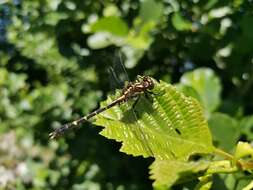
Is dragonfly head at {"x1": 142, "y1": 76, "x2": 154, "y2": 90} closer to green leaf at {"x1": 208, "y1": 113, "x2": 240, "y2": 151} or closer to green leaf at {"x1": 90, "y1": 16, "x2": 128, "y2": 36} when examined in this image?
green leaf at {"x1": 208, "y1": 113, "x2": 240, "y2": 151}

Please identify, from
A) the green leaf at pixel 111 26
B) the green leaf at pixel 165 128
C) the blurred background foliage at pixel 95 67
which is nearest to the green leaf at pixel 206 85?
the blurred background foliage at pixel 95 67

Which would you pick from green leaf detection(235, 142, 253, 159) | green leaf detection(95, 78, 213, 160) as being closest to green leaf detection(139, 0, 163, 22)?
green leaf detection(95, 78, 213, 160)

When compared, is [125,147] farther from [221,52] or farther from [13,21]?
[13,21]

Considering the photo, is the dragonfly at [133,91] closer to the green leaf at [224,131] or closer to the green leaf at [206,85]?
the green leaf at [224,131]

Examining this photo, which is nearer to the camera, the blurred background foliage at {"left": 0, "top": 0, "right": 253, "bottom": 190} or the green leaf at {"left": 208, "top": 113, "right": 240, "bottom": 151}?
the green leaf at {"left": 208, "top": 113, "right": 240, "bottom": 151}

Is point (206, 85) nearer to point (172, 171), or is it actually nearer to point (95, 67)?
point (95, 67)

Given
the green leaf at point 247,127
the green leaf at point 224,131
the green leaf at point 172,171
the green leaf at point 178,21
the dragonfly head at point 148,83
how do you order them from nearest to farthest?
the green leaf at point 172,171 → the dragonfly head at point 148,83 → the green leaf at point 224,131 → the green leaf at point 247,127 → the green leaf at point 178,21

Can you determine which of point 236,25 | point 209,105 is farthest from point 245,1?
point 209,105
